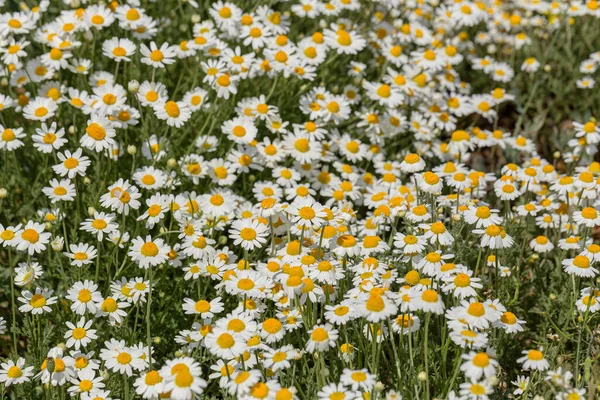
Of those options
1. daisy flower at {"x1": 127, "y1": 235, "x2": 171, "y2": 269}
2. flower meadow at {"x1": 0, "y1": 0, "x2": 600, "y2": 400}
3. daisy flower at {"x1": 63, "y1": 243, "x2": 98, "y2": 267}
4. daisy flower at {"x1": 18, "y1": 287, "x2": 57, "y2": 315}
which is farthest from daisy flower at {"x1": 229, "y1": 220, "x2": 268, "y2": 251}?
daisy flower at {"x1": 18, "y1": 287, "x2": 57, "y2": 315}

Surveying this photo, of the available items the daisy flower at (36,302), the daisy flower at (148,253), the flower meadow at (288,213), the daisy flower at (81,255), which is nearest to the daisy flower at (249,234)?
the flower meadow at (288,213)

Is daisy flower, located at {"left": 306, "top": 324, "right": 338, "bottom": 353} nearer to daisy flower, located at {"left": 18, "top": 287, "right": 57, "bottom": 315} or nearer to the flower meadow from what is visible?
the flower meadow

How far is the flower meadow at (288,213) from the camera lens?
135 inches

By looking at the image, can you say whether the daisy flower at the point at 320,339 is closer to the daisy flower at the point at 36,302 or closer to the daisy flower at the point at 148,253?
the daisy flower at the point at 148,253

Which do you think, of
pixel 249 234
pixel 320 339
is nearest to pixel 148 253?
pixel 249 234

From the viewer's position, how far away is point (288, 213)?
157 inches

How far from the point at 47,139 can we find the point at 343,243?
1.81m

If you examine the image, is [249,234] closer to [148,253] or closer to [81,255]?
[148,253]

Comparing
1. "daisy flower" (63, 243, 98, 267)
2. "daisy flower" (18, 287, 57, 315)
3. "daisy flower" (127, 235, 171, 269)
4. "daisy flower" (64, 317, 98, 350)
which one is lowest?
"daisy flower" (64, 317, 98, 350)

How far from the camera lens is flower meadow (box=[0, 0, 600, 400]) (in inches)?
135

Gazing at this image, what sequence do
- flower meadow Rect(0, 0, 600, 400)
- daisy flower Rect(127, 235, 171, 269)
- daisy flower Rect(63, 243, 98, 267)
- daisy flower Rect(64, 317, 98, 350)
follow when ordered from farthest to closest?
1. daisy flower Rect(63, 243, 98, 267)
2. daisy flower Rect(127, 235, 171, 269)
3. daisy flower Rect(64, 317, 98, 350)
4. flower meadow Rect(0, 0, 600, 400)

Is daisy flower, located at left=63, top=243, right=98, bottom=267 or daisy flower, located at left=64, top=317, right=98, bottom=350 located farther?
daisy flower, located at left=63, top=243, right=98, bottom=267

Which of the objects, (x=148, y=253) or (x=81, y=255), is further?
(x=81, y=255)

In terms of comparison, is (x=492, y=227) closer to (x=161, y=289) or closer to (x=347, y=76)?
(x=161, y=289)
